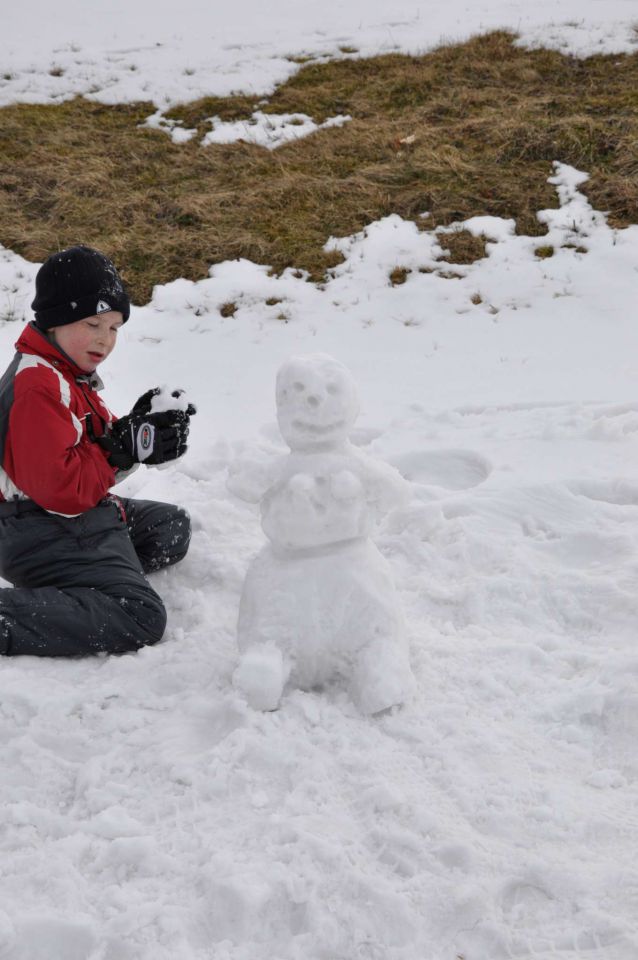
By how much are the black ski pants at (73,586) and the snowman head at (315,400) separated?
945 mm

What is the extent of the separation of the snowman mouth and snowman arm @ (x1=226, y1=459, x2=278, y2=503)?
17cm

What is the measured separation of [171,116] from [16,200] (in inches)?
116

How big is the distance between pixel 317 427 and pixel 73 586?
1197 mm

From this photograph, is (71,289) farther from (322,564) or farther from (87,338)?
(322,564)

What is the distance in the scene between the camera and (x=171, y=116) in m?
10.3

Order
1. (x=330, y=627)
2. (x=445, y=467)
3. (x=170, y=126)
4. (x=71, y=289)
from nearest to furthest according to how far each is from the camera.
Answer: (x=330, y=627), (x=71, y=289), (x=445, y=467), (x=170, y=126)

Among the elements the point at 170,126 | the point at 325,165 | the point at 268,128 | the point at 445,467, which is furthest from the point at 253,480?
the point at 170,126

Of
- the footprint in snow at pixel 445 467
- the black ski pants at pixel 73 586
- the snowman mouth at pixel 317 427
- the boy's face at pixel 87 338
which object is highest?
the boy's face at pixel 87 338

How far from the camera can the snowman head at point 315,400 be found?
2635 mm

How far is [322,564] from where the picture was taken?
273 cm

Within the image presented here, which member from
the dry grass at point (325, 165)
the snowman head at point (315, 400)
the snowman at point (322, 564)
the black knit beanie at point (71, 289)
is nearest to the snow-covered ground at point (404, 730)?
the snowman at point (322, 564)

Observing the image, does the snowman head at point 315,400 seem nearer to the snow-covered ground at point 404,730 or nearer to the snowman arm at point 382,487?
the snowman arm at point 382,487

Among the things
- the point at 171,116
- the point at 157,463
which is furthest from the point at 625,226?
the point at 171,116

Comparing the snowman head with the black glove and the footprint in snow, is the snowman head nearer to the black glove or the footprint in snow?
the black glove
